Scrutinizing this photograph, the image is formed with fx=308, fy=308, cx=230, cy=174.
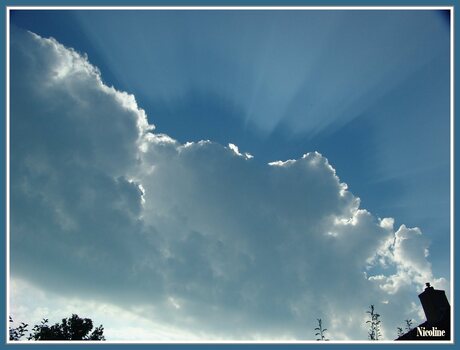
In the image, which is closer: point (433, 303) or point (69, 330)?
point (433, 303)

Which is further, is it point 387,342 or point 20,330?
point 20,330

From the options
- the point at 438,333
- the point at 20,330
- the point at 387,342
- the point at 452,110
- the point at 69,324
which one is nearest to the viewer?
the point at 387,342

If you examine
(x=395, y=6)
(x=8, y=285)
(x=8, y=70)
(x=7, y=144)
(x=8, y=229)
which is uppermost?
(x=395, y=6)

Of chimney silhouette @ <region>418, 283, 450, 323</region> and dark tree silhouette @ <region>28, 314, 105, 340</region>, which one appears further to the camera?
dark tree silhouette @ <region>28, 314, 105, 340</region>

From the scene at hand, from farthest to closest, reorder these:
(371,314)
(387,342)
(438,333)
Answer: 1. (371,314)
2. (438,333)
3. (387,342)

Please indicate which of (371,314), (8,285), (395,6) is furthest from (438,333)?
(371,314)

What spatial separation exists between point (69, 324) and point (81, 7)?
6874 cm

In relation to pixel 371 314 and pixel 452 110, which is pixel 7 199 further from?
pixel 371 314

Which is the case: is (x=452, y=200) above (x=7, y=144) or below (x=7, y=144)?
below

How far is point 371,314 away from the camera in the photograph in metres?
51.9

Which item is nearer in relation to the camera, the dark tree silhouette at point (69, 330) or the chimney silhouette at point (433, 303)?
the chimney silhouette at point (433, 303)

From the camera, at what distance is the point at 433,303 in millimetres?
34062

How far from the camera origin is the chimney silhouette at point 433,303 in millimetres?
32938

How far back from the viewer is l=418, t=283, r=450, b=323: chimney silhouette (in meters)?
32.9
